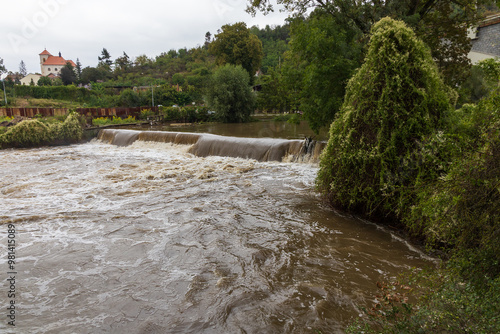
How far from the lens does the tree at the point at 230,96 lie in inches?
1373

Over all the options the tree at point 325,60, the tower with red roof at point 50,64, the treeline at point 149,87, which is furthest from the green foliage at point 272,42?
the tree at point 325,60

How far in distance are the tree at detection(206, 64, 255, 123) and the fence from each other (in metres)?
9.46

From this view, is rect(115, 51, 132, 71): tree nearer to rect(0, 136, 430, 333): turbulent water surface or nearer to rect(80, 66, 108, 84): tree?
rect(80, 66, 108, 84): tree

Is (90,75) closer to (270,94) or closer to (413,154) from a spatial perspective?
(270,94)

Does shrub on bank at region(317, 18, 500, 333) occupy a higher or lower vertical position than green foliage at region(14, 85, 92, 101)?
lower

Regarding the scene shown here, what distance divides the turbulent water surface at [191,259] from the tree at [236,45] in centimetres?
4180

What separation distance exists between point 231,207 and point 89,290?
3.79 m

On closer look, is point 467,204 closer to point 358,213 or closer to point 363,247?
point 363,247

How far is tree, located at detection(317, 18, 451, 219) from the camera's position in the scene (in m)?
5.11

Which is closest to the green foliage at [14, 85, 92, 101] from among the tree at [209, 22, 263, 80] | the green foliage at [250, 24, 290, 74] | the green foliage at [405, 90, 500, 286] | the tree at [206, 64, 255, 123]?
the tree at [209, 22, 263, 80]

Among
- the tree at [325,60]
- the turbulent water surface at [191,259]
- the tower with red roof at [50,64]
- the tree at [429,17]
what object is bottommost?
the turbulent water surface at [191,259]

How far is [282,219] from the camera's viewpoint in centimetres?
645

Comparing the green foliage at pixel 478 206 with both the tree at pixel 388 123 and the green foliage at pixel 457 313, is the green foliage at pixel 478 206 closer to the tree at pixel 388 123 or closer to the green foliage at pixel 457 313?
the green foliage at pixel 457 313

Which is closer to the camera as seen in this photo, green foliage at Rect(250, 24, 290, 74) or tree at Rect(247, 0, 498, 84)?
tree at Rect(247, 0, 498, 84)
